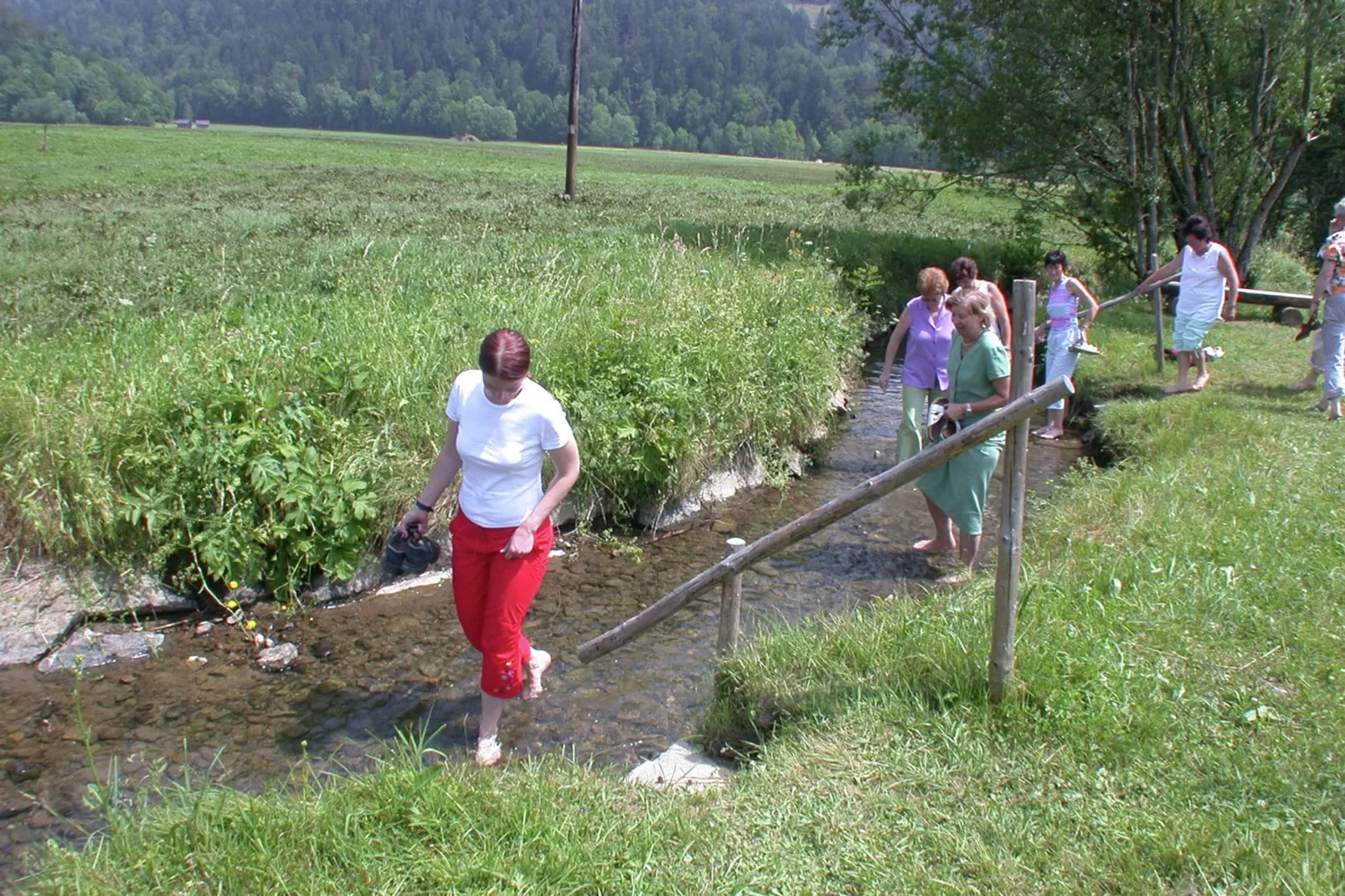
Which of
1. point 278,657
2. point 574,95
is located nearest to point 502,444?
point 278,657

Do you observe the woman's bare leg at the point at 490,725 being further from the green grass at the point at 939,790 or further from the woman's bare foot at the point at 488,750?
the green grass at the point at 939,790

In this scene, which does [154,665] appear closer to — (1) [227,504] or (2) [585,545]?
(1) [227,504]

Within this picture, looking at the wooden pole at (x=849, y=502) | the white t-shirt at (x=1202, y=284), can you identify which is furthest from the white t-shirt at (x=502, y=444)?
the white t-shirt at (x=1202, y=284)

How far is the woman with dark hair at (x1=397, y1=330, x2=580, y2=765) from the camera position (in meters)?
4.76

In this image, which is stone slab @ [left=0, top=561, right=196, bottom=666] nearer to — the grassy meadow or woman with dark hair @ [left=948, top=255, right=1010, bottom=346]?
the grassy meadow

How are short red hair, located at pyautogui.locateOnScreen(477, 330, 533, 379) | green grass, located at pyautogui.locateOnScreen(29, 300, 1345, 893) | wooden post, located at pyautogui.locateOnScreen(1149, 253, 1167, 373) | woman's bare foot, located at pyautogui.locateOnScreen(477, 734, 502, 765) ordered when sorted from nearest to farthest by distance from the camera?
1. green grass, located at pyautogui.locateOnScreen(29, 300, 1345, 893)
2. short red hair, located at pyautogui.locateOnScreen(477, 330, 533, 379)
3. woman's bare foot, located at pyautogui.locateOnScreen(477, 734, 502, 765)
4. wooden post, located at pyautogui.locateOnScreen(1149, 253, 1167, 373)

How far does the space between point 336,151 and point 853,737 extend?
52.0 meters

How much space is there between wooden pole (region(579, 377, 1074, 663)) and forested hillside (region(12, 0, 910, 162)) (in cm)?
11230

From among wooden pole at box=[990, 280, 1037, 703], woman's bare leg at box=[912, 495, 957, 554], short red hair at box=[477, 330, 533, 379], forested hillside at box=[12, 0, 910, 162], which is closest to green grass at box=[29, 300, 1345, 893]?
wooden pole at box=[990, 280, 1037, 703]

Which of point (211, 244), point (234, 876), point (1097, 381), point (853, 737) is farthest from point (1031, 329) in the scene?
point (211, 244)

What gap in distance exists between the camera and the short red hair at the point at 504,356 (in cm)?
450

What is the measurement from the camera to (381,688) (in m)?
5.89

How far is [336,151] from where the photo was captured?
50.6 meters

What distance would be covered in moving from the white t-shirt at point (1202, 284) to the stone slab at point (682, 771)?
812 cm
